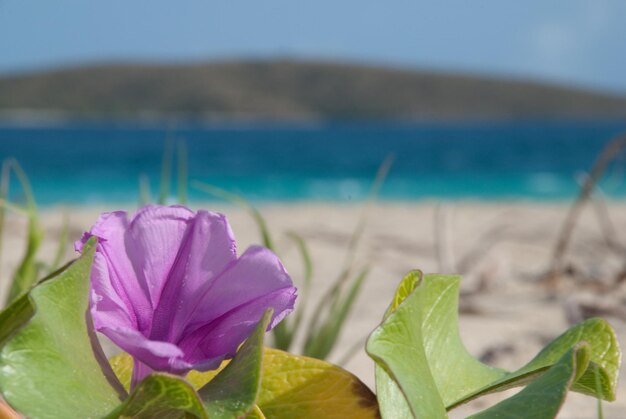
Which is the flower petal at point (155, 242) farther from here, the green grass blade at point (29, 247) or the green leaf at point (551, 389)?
the green grass blade at point (29, 247)

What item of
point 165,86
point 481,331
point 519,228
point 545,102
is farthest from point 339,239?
point 545,102

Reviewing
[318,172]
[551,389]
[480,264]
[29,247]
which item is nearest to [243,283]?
[551,389]

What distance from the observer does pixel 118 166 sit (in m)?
14.2

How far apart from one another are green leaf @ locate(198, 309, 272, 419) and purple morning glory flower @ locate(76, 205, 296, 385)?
2 centimetres

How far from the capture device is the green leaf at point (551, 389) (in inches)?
13.0

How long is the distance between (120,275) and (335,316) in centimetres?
71

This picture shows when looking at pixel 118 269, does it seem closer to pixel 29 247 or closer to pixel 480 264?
pixel 29 247

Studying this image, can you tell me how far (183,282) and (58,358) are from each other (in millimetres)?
62

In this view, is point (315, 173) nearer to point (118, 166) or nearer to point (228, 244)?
point (118, 166)

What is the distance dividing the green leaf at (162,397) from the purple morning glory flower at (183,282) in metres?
0.03

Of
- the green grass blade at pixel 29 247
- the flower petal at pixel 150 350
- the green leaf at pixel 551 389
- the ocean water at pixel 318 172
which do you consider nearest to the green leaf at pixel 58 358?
the flower petal at pixel 150 350

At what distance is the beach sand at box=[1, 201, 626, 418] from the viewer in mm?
1403

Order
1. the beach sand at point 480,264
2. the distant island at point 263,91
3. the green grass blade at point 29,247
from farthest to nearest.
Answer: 1. the distant island at point 263,91
2. the beach sand at point 480,264
3. the green grass blade at point 29,247

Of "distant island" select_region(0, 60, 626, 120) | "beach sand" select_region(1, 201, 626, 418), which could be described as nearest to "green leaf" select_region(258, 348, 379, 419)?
"beach sand" select_region(1, 201, 626, 418)
